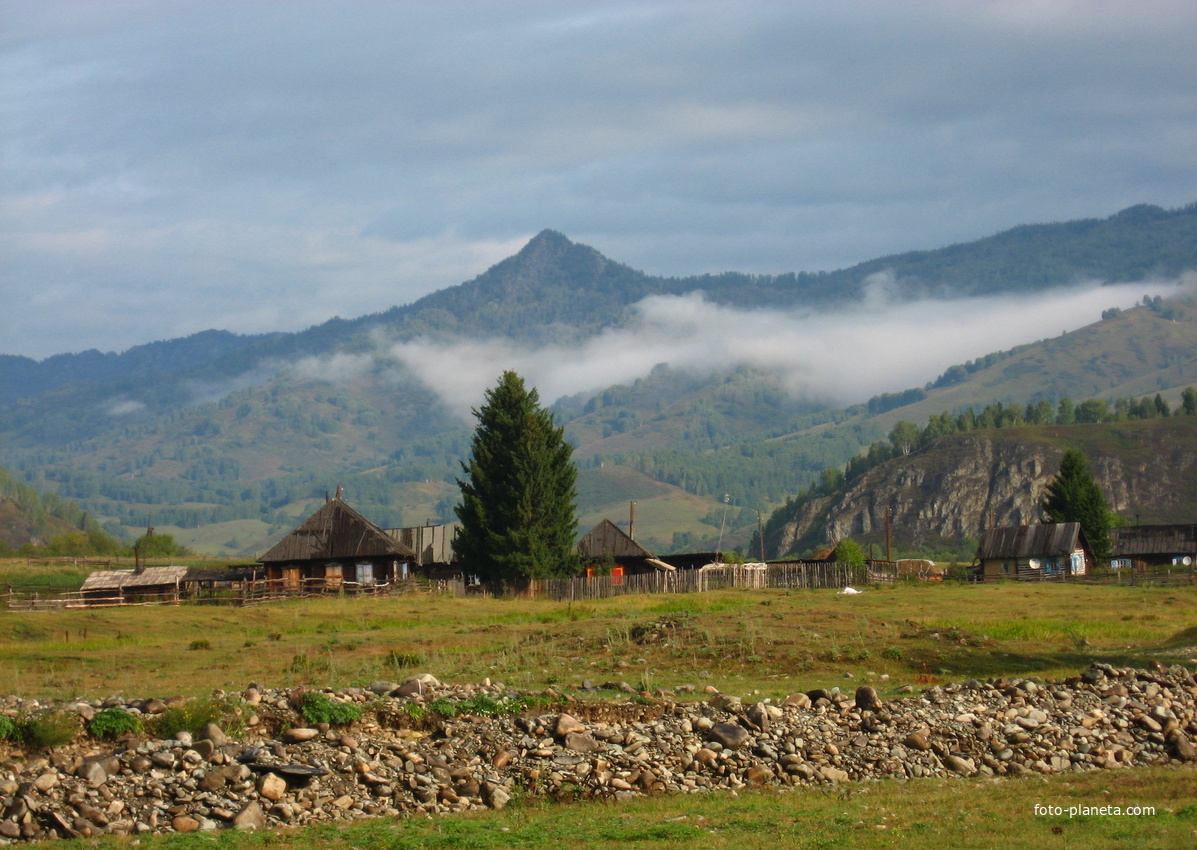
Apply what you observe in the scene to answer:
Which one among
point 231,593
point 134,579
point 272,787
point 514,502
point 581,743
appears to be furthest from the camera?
point 134,579

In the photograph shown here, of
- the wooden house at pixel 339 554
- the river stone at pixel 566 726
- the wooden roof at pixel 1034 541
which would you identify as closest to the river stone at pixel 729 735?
the river stone at pixel 566 726

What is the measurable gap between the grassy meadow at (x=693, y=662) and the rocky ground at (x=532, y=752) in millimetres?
717

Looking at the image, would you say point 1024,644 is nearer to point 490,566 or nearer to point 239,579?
point 490,566

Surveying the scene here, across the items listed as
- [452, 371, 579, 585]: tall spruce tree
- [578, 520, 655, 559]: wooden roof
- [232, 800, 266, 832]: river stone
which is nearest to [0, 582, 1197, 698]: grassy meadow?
[232, 800, 266, 832]: river stone

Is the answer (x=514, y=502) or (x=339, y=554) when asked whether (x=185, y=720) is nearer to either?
(x=514, y=502)

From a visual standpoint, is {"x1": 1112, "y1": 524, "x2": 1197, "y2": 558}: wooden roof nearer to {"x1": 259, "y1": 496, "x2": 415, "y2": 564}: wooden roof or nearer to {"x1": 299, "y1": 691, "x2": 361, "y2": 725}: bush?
{"x1": 259, "y1": 496, "x2": 415, "y2": 564}: wooden roof

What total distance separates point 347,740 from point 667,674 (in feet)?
34.0

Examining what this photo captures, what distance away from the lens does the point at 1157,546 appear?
11744 centimetres

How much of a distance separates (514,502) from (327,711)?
44111 mm

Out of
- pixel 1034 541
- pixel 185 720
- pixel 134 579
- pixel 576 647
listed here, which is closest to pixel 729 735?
pixel 185 720

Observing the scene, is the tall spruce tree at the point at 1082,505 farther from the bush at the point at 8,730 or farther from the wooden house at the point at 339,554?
the bush at the point at 8,730

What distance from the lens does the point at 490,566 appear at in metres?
62.3

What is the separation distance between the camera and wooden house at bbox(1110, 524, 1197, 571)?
377ft

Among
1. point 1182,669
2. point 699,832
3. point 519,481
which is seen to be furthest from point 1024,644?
point 519,481
